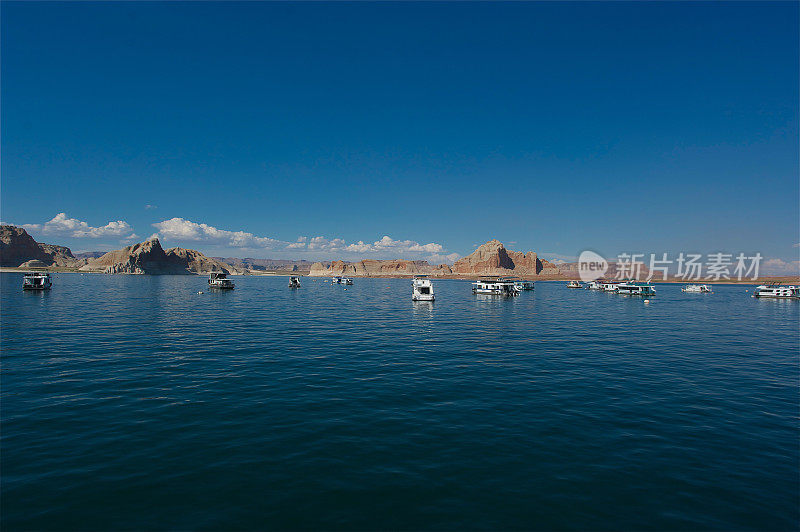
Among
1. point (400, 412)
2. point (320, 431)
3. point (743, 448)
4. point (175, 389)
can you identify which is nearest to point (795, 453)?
point (743, 448)

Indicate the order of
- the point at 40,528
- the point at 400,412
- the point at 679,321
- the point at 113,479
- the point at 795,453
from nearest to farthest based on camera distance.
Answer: the point at 40,528 < the point at 113,479 < the point at 795,453 < the point at 400,412 < the point at 679,321

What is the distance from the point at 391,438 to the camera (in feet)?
45.4

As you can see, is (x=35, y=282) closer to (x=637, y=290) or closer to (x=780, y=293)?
(x=637, y=290)

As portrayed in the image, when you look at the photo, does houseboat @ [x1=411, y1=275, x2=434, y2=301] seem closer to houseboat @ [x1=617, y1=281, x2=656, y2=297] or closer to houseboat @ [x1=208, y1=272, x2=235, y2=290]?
houseboat @ [x1=208, y1=272, x2=235, y2=290]

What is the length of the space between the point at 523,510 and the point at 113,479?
12.5m

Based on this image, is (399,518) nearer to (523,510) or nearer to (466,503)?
(466,503)

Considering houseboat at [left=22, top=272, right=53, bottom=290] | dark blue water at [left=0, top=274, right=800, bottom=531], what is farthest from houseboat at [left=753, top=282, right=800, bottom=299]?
houseboat at [left=22, top=272, right=53, bottom=290]

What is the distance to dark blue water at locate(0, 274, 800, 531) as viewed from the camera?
956 cm

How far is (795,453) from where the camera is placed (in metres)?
13.4

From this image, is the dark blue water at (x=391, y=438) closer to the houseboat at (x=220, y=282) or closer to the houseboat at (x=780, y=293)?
the houseboat at (x=220, y=282)

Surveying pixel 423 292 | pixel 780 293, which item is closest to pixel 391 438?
pixel 423 292

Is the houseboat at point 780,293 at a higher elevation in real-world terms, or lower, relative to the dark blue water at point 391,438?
higher

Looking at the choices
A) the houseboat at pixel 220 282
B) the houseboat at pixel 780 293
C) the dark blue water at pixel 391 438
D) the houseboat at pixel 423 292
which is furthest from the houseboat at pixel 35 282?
the houseboat at pixel 780 293

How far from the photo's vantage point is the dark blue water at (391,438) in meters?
9.56
